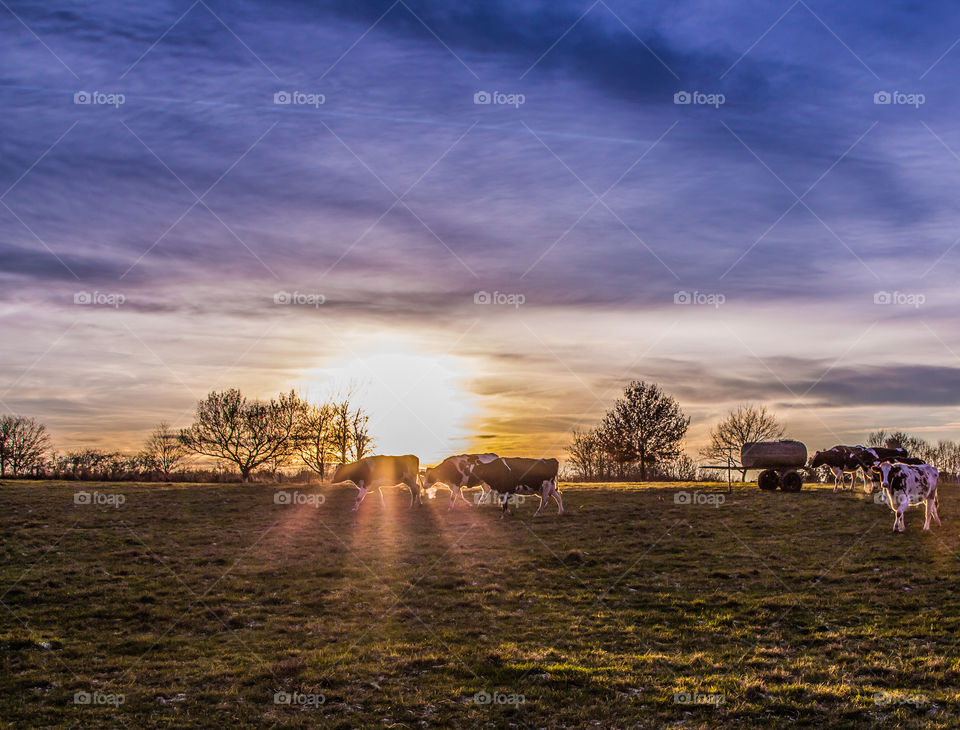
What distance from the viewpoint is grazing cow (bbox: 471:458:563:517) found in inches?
1307

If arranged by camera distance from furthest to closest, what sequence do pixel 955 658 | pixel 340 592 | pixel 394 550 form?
pixel 394 550
pixel 340 592
pixel 955 658

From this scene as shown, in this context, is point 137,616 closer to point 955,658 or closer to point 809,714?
point 809,714

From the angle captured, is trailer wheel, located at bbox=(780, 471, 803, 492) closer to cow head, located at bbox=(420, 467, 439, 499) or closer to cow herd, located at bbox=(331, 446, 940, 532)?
cow herd, located at bbox=(331, 446, 940, 532)

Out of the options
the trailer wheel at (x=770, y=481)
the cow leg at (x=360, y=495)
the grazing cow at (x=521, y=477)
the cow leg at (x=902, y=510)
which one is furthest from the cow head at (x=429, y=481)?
the cow leg at (x=902, y=510)

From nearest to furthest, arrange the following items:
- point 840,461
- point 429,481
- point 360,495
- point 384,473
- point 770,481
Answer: point 360,495 → point 384,473 → point 429,481 → point 840,461 → point 770,481

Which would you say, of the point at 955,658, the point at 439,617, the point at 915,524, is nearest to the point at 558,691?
the point at 439,617

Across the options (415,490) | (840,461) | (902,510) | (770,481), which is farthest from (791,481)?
(415,490)

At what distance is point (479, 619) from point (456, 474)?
60.4 feet

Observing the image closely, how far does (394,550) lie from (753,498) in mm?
Result: 19964

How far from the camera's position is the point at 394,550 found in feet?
80.4

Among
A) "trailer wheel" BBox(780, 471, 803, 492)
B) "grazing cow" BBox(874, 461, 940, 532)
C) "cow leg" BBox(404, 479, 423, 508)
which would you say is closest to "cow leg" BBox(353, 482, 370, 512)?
"cow leg" BBox(404, 479, 423, 508)

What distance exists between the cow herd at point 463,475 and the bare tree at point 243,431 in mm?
45483

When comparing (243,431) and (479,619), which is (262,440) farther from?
(479,619)

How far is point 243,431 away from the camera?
262ft
